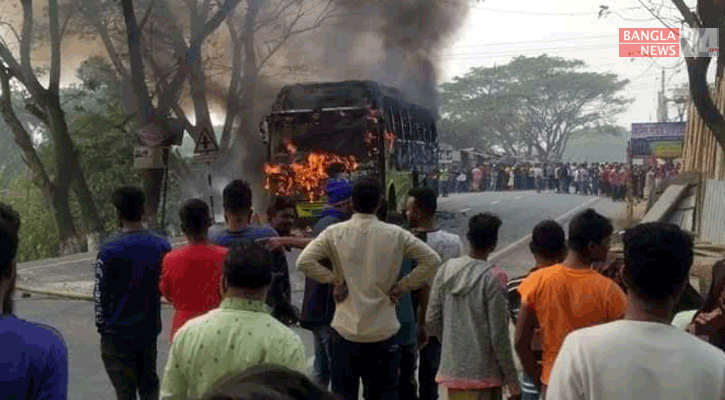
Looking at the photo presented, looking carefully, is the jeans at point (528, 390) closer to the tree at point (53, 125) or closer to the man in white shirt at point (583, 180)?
the tree at point (53, 125)

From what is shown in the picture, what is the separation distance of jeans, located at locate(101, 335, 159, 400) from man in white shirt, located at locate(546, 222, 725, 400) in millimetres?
3417

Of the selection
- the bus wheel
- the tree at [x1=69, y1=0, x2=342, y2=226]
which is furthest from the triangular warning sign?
the tree at [x1=69, y1=0, x2=342, y2=226]

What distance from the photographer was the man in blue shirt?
2.76 m

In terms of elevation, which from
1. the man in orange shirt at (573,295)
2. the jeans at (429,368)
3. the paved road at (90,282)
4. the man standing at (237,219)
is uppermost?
the man standing at (237,219)

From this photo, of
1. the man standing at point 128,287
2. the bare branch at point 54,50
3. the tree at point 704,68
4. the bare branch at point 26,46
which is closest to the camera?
the man standing at point 128,287

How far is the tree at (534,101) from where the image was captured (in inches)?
2746

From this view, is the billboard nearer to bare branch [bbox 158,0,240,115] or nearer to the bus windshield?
the bus windshield

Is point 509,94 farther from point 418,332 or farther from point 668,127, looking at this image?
point 418,332

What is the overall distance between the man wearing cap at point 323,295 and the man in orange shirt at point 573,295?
1263 millimetres

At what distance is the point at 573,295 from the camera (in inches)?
169

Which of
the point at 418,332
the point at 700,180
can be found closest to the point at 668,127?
the point at 700,180

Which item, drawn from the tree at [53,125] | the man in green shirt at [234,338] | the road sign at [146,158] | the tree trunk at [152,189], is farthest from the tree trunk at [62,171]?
the man in green shirt at [234,338]

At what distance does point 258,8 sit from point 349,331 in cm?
2359

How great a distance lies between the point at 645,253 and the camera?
2.78 meters
